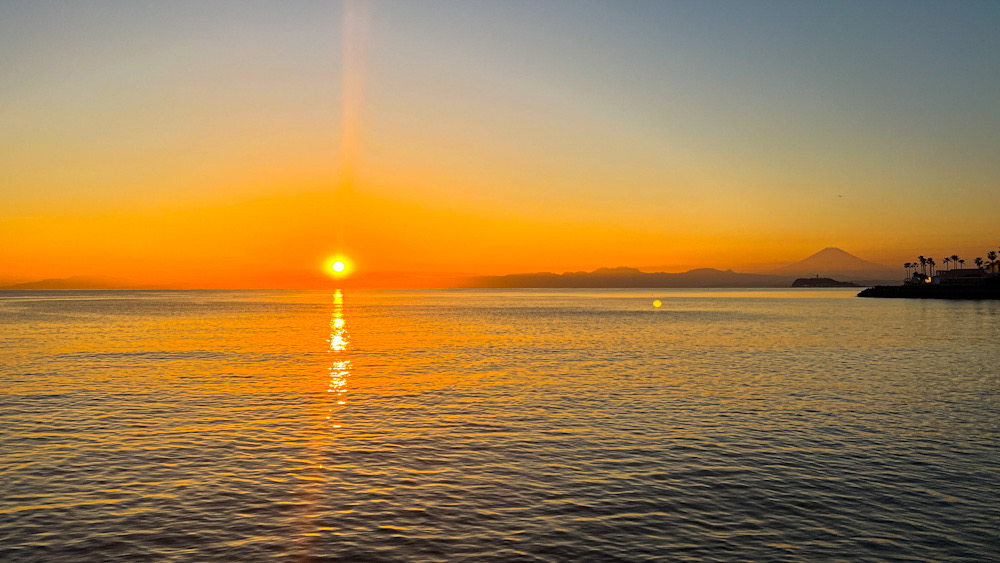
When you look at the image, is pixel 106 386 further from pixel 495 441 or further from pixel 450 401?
pixel 495 441

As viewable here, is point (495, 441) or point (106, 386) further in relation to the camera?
point (106, 386)

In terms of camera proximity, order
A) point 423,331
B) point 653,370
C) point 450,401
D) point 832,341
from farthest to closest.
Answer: point 423,331
point 832,341
point 653,370
point 450,401

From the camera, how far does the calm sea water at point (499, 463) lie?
14352 mm


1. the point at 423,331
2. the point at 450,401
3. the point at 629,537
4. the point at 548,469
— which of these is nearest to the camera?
the point at 629,537

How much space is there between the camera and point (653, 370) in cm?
4506

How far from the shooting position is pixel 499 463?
20625 mm

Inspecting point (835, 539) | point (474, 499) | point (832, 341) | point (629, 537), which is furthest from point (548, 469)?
point (832, 341)

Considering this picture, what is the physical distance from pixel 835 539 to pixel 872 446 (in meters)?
10.4

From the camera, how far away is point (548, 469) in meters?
20.0

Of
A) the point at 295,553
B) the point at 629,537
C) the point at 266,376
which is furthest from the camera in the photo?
the point at 266,376

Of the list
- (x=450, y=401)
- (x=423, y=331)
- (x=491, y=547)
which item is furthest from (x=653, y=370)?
(x=423, y=331)

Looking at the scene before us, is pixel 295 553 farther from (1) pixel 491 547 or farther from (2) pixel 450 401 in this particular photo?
(2) pixel 450 401

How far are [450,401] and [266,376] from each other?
15691 mm

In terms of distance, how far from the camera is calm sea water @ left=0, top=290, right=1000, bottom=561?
565 inches
